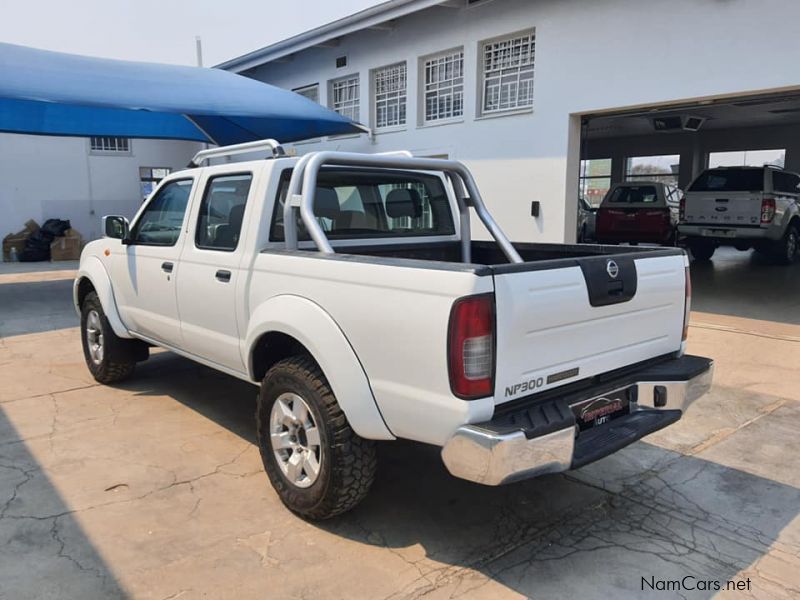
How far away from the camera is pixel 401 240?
4477 millimetres

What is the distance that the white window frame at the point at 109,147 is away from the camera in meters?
18.7

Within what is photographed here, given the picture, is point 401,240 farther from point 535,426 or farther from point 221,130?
point 221,130

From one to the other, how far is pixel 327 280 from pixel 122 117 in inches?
453

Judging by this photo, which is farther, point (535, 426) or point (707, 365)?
point (707, 365)

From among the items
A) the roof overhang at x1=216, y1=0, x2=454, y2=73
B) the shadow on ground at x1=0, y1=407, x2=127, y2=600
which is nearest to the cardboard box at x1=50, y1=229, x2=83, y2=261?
the roof overhang at x1=216, y1=0, x2=454, y2=73

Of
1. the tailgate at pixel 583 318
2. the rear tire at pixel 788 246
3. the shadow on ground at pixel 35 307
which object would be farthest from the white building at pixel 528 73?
the shadow on ground at pixel 35 307

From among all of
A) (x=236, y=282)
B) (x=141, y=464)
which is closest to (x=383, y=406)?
(x=236, y=282)

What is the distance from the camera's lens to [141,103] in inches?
391

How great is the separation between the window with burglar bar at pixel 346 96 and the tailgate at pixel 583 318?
10.9 m

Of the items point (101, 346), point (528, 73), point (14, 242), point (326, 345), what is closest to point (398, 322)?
point (326, 345)

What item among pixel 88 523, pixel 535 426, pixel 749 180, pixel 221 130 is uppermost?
pixel 221 130

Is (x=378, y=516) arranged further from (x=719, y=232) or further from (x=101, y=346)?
(x=719, y=232)

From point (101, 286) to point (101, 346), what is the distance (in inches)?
22.8

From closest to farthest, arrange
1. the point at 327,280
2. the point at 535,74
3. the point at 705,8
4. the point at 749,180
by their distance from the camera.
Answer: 1. the point at 327,280
2. the point at 705,8
3. the point at 535,74
4. the point at 749,180
